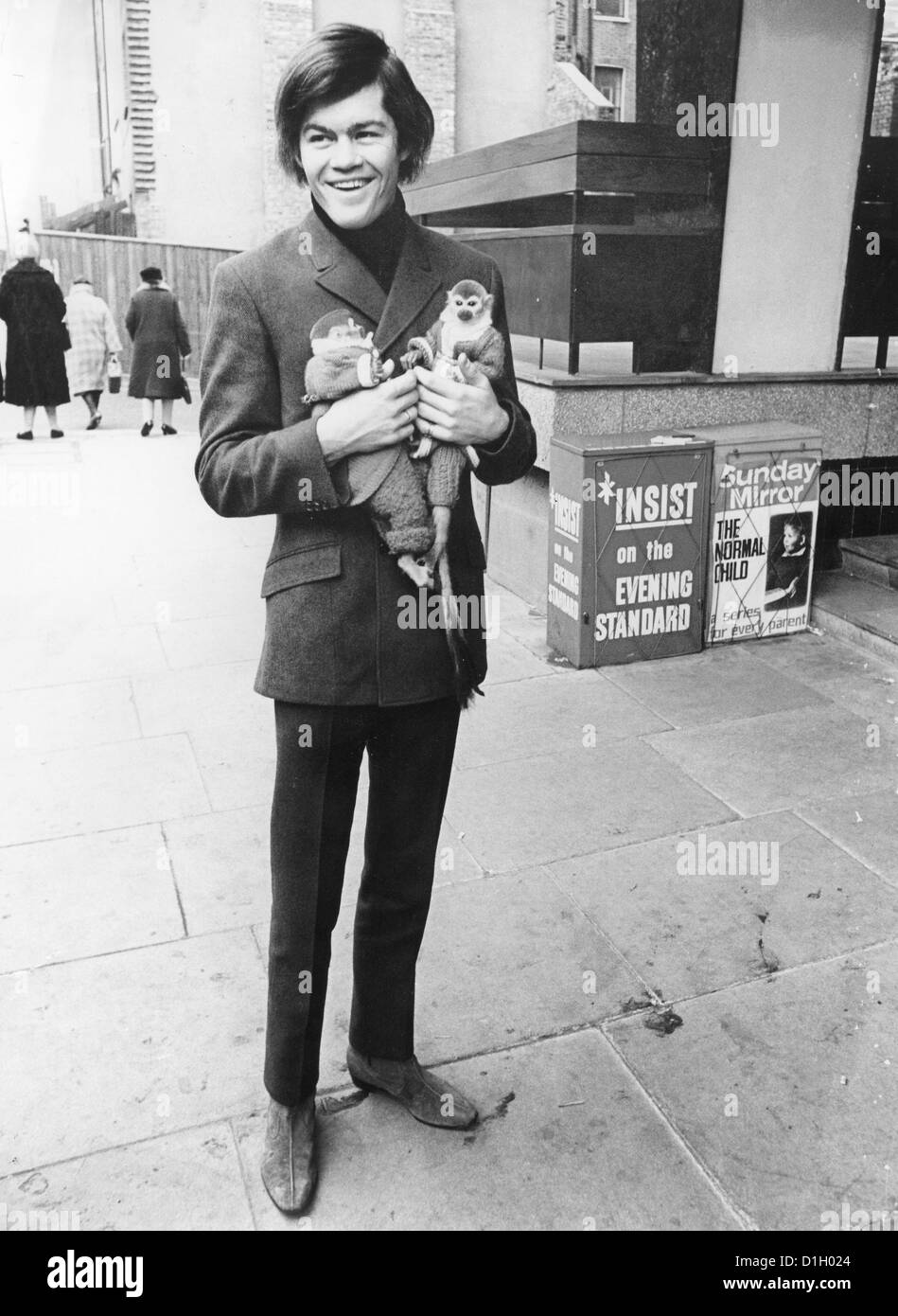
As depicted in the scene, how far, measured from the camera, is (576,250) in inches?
253

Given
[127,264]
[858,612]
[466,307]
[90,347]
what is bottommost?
[858,612]

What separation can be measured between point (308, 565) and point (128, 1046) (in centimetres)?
158

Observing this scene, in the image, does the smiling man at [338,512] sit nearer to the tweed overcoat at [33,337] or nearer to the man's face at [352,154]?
the man's face at [352,154]

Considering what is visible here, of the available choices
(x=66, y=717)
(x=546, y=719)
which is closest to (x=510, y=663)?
(x=546, y=719)

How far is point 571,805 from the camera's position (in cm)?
454

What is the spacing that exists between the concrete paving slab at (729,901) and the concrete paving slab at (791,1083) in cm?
10

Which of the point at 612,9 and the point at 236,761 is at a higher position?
the point at 612,9

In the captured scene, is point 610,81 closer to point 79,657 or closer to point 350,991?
point 79,657

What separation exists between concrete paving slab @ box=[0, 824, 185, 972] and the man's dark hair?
8.11 feet

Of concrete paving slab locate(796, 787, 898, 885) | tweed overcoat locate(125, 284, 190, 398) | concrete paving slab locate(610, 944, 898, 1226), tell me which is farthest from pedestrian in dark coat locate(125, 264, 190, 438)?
concrete paving slab locate(610, 944, 898, 1226)

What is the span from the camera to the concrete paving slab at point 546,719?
512 cm

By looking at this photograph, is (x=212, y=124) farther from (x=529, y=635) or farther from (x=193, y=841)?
(x=193, y=841)

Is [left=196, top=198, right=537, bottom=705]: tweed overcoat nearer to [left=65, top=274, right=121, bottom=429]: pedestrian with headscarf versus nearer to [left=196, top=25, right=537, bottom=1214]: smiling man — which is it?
[left=196, top=25, right=537, bottom=1214]: smiling man

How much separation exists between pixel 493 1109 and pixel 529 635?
4.01 m
